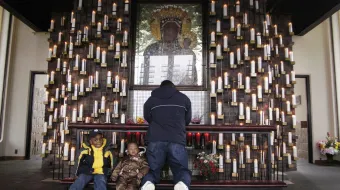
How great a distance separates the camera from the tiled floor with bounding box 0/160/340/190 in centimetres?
551

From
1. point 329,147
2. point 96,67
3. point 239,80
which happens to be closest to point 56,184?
point 96,67

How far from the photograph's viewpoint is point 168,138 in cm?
391

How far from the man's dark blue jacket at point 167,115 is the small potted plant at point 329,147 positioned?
257 inches

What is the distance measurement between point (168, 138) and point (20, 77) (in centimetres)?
758

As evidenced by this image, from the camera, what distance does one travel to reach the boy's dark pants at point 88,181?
13.4 ft

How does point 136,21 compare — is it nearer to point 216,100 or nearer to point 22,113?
point 216,100

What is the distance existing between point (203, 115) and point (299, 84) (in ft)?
18.7

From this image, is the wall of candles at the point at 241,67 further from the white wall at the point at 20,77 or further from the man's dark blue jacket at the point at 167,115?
the white wall at the point at 20,77

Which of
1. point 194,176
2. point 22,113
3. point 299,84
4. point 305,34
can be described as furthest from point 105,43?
point 299,84

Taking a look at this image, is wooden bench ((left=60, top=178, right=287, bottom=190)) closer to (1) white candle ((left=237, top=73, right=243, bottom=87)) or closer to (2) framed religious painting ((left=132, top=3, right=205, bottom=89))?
(1) white candle ((left=237, top=73, right=243, bottom=87))

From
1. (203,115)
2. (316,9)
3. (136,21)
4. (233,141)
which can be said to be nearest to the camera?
(233,141)

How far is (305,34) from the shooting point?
991 centimetres

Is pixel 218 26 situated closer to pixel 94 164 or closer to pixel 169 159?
pixel 169 159

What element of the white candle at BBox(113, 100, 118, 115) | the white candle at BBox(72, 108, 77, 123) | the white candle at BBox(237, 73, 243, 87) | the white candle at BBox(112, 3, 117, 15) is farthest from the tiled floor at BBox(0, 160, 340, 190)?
the white candle at BBox(112, 3, 117, 15)
